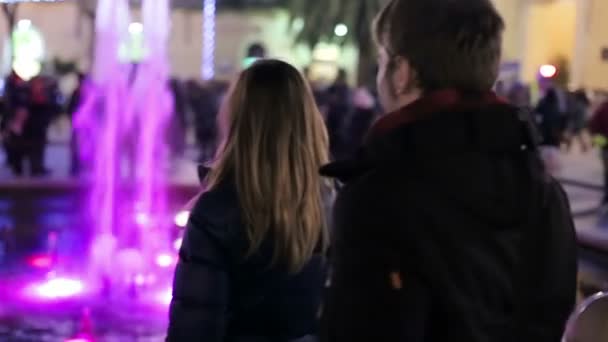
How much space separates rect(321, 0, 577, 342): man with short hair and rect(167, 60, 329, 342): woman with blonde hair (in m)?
0.85

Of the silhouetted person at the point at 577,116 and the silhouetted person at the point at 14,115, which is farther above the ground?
the silhouetted person at the point at 14,115

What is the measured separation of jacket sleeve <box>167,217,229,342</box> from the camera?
8.38 feet

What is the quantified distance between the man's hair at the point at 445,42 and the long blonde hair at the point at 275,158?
0.92m

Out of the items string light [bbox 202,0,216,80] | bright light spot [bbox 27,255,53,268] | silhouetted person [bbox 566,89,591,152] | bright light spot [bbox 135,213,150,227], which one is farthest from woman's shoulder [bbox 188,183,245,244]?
string light [bbox 202,0,216,80]

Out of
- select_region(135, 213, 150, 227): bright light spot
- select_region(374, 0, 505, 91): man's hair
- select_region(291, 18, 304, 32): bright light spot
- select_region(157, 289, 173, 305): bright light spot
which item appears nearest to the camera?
select_region(374, 0, 505, 91): man's hair

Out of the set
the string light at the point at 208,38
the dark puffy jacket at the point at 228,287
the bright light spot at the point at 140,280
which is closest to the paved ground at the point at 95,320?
the bright light spot at the point at 140,280

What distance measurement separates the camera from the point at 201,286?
255 centimetres

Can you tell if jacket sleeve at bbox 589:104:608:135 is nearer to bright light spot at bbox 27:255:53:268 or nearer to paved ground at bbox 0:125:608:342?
paved ground at bbox 0:125:608:342

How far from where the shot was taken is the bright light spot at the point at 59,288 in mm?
8258

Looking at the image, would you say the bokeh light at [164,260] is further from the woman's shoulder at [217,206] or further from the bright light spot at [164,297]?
the woman's shoulder at [217,206]

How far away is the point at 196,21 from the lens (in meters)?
42.1

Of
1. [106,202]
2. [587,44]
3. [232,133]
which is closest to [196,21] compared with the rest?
[587,44]

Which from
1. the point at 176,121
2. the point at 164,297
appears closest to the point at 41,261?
the point at 164,297

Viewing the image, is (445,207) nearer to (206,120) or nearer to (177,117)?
(177,117)
